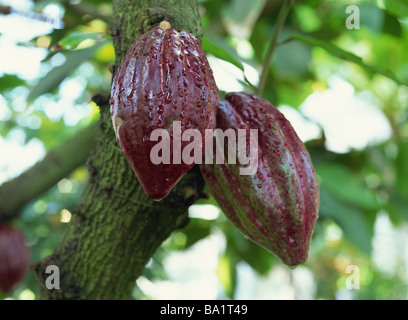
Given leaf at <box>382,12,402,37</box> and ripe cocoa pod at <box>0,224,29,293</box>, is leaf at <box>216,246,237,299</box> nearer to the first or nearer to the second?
ripe cocoa pod at <box>0,224,29,293</box>

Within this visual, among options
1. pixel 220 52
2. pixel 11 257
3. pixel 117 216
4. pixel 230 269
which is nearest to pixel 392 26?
pixel 220 52

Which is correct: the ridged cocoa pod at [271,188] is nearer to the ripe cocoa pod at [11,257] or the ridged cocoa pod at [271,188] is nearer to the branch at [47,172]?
the branch at [47,172]

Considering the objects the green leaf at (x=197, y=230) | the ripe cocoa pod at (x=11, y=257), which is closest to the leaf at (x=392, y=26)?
the green leaf at (x=197, y=230)

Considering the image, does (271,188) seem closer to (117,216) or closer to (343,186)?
(117,216)

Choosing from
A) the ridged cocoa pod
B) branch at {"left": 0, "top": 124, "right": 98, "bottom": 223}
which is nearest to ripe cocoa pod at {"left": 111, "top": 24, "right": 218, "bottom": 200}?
the ridged cocoa pod

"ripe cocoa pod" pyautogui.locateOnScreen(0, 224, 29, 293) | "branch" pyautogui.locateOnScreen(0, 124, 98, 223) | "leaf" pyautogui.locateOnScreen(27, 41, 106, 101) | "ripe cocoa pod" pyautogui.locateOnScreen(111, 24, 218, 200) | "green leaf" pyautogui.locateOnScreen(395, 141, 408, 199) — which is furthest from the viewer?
"green leaf" pyautogui.locateOnScreen(395, 141, 408, 199)
